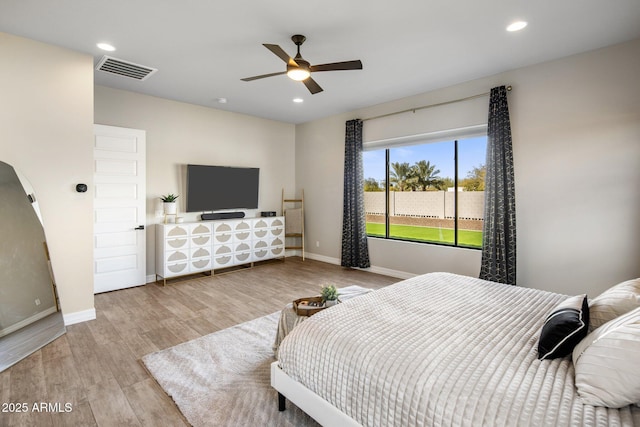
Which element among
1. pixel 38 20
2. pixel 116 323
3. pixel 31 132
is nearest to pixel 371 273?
pixel 116 323

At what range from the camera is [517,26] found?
2.87 meters

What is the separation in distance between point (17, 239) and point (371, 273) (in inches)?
179

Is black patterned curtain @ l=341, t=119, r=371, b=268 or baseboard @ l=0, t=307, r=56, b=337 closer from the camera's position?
baseboard @ l=0, t=307, r=56, b=337

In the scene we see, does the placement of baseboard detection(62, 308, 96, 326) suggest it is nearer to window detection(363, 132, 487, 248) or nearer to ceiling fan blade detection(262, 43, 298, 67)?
ceiling fan blade detection(262, 43, 298, 67)

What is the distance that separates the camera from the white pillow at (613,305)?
1.53 m

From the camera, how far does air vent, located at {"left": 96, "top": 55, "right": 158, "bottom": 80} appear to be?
3565mm

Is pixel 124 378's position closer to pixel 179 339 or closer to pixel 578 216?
pixel 179 339

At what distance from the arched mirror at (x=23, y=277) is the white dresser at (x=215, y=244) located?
1.72 metres

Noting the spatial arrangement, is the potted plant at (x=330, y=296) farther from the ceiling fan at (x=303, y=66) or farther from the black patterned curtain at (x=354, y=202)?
the black patterned curtain at (x=354, y=202)

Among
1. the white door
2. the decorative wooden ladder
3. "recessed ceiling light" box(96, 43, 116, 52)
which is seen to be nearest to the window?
the decorative wooden ladder

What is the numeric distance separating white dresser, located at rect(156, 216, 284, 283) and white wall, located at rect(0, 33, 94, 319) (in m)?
1.42

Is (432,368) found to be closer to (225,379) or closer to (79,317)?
(225,379)

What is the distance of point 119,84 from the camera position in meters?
4.37

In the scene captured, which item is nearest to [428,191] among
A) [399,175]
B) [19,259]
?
A: [399,175]
